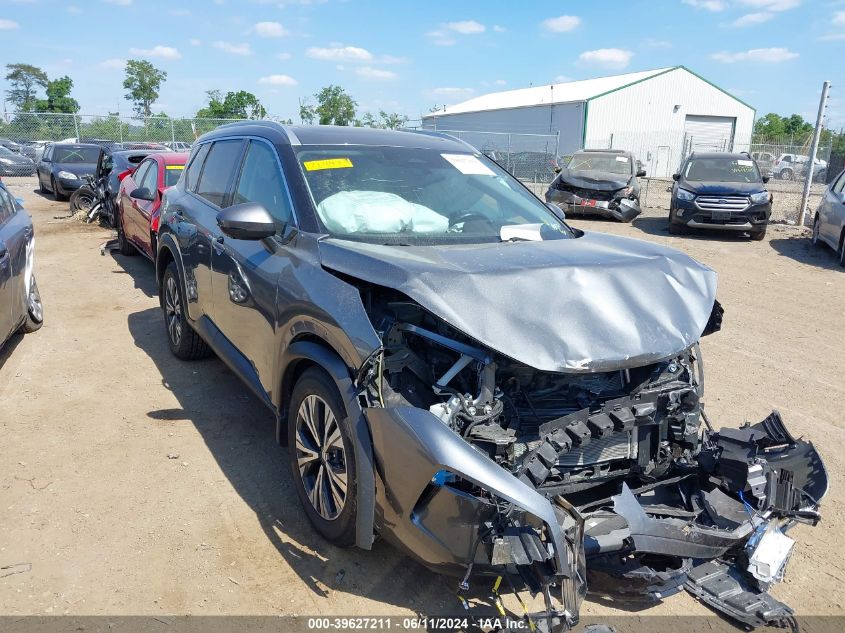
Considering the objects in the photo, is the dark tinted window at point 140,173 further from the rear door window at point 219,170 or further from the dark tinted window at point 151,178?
the rear door window at point 219,170

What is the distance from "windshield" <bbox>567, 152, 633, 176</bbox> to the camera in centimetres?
1590

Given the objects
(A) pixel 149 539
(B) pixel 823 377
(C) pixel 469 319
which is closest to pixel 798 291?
(B) pixel 823 377

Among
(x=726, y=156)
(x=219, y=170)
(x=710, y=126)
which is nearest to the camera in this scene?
(x=219, y=170)

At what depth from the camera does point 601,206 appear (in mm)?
14977

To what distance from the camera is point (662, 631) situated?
2.70 m

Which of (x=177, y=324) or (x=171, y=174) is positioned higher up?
(x=171, y=174)

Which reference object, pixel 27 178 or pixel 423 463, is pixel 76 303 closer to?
pixel 423 463

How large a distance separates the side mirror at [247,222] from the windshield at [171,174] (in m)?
5.70

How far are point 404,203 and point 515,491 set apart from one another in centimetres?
196

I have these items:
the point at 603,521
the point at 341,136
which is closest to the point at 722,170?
the point at 341,136

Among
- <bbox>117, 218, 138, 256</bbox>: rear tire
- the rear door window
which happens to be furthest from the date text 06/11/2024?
<bbox>117, 218, 138, 256</bbox>: rear tire

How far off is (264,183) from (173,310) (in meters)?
2.30

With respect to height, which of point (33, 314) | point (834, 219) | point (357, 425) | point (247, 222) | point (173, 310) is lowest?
point (33, 314)

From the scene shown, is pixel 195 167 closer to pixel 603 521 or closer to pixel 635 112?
pixel 603 521
